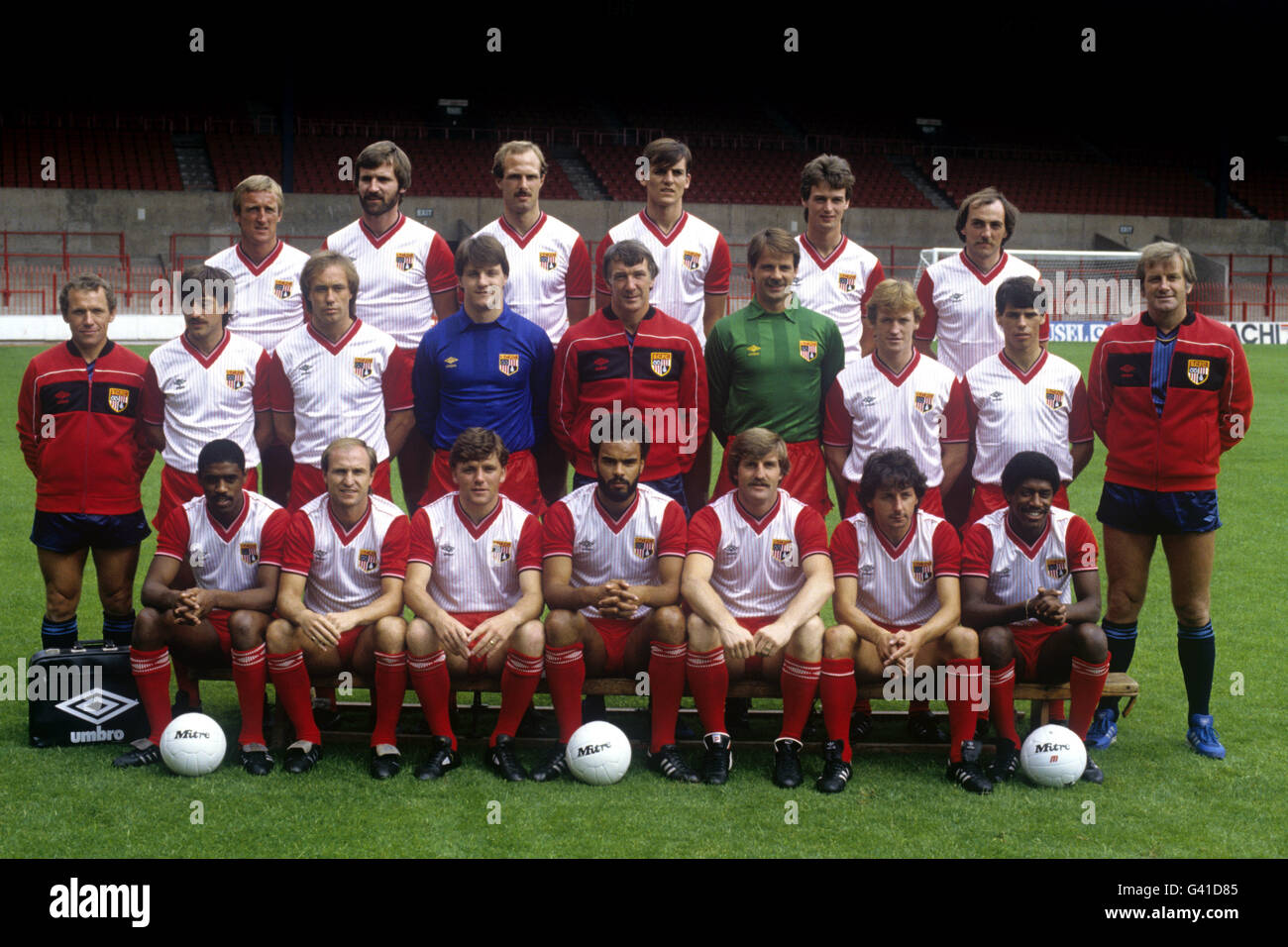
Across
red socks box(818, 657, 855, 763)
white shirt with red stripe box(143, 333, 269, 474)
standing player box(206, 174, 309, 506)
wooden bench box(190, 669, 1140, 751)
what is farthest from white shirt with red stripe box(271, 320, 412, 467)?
red socks box(818, 657, 855, 763)

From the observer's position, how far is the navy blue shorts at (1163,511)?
16.1 ft

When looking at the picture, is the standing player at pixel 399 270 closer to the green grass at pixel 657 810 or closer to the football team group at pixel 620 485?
the football team group at pixel 620 485

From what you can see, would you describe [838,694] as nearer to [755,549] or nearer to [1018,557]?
[755,549]

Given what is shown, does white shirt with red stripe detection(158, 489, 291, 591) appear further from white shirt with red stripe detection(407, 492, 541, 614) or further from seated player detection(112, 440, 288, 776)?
white shirt with red stripe detection(407, 492, 541, 614)

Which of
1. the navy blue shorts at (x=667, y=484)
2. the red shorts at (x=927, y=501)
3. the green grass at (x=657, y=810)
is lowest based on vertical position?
the green grass at (x=657, y=810)

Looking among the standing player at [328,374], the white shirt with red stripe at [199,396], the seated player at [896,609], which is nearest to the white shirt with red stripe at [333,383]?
the standing player at [328,374]

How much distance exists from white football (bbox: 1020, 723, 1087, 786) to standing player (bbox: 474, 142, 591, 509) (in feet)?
7.80

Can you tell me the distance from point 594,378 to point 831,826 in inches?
81.3

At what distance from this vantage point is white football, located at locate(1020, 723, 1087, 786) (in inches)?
175

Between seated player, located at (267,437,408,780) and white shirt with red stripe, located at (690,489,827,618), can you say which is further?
white shirt with red stripe, located at (690,489,827,618)

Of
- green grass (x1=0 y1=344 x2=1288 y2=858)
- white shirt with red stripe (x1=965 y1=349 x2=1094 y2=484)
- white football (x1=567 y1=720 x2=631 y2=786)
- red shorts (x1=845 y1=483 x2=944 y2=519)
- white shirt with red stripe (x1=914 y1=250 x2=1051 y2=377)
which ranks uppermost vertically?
white shirt with red stripe (x1=914 y1=250 x2=1051 y2=377)

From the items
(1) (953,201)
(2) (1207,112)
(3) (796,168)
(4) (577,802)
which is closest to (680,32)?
(3) (796,168)

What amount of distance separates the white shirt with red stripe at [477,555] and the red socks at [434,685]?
29cm

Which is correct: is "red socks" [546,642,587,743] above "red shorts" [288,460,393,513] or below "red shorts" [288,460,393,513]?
below
